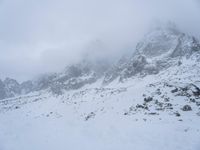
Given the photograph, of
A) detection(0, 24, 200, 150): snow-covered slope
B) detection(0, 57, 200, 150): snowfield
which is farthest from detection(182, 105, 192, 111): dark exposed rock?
detection(0, 57, 200, 150): snowfield

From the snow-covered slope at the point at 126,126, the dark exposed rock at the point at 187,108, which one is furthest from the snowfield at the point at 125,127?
the dark exposed rock at the point at 187,108

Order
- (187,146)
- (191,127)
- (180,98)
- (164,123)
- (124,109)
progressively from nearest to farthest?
(187,146) < (191,127) < (164,123) < (180,98) < (124,109)

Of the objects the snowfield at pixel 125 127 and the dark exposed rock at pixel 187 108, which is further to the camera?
the dark exposed rock at pixel 187 108

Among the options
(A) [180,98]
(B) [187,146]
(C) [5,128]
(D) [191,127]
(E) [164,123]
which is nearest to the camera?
(B) [187,146]

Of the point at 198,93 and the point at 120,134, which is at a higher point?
the point at 198,93

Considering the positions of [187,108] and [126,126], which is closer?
[126,126]

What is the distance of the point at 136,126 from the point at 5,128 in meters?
21.6

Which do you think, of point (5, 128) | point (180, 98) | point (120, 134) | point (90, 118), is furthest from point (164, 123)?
point (5, 128)

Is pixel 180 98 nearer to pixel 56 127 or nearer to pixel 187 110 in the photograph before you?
pixel 187 110

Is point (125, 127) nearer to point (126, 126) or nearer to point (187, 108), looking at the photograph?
point (126, 126)

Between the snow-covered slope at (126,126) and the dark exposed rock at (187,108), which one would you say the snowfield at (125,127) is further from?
the dark exposed rock at (187,108)

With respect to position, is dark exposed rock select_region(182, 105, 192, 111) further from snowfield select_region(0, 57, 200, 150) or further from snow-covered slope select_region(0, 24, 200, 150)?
snowfield select_region(0, 57, 200, 150)

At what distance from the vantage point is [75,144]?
2309 centimetres

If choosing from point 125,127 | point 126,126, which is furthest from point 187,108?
point 125,127
